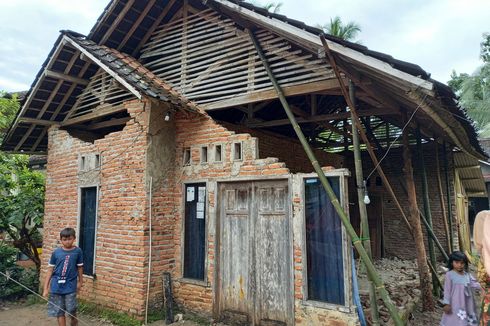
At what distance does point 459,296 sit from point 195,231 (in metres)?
3.96

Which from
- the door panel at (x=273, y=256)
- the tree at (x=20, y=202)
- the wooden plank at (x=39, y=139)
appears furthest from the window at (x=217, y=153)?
the tree at (x=20, y=202)

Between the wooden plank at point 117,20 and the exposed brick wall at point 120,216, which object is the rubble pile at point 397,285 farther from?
the wooden plank at point 117,20

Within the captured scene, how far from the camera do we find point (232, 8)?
5.27m

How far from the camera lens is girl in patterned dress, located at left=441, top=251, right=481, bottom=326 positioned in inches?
170

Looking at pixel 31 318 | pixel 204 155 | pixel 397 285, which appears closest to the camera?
pixel 204 155

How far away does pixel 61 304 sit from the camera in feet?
16.6

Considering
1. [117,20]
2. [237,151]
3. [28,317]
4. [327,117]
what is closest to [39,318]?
[28,317]

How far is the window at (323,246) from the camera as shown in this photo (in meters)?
4.57

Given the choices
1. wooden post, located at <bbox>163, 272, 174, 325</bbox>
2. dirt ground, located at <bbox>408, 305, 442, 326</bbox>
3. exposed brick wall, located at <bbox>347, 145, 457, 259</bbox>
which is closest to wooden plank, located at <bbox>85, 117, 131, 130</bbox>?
wooden post, located at <bbox>163, 272, 174, 325</bbox>

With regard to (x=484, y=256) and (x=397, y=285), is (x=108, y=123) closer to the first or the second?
(x=484, y=256)

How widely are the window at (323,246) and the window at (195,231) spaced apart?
1.88 m

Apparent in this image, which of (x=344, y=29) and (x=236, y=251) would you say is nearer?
(x=236, y=251)

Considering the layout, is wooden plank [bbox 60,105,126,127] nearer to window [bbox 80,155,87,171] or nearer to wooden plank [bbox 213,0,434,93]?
window [bbox 80,155,87,171]

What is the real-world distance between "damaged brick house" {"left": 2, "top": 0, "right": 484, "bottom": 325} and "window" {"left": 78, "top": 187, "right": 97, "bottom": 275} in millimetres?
36
